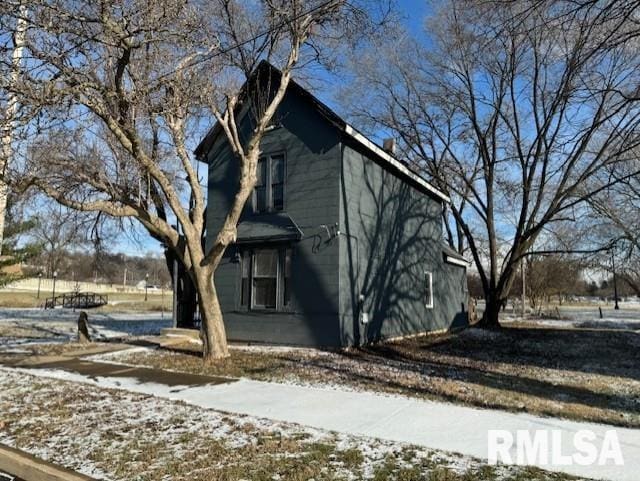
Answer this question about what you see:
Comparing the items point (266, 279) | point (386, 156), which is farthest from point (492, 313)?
point (266, 279)

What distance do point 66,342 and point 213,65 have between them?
32.1 ft

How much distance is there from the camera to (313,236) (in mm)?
12875

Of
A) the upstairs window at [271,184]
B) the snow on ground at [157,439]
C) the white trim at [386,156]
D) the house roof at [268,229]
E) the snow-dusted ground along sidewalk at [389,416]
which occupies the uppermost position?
the white trim at [386,156]

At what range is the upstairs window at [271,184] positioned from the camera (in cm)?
1396

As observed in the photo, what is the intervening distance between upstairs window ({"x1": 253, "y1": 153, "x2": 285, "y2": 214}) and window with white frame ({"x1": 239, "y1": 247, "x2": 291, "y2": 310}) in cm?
130

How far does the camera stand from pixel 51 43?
26.2 ft

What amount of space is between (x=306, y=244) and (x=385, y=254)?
318 cm

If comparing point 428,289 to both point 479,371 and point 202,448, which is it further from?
point 202,448

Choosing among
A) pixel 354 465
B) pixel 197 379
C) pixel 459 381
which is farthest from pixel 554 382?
pixel 197 379

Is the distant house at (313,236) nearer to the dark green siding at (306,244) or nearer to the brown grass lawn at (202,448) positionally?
the dark green siding at (306,244)

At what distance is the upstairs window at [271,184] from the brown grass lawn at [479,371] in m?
4.32

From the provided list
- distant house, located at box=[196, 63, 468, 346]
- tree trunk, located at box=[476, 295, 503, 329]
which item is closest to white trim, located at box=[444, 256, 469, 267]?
tree trunk, located at box=[476, 295, 503, 329]

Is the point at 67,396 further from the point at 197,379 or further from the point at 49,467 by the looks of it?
the point at 49,467

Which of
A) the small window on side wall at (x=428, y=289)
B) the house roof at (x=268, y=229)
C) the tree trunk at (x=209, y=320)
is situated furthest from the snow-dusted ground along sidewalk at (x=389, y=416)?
the small window on side wall at (x=428, y=289)
